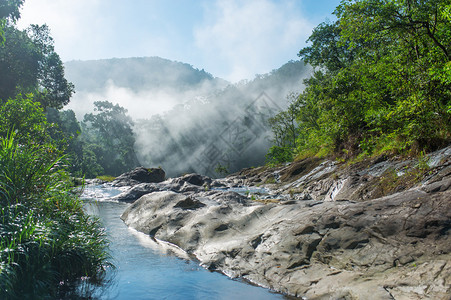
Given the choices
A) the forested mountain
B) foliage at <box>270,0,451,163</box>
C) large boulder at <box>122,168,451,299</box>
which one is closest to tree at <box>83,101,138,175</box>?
the forested mountain

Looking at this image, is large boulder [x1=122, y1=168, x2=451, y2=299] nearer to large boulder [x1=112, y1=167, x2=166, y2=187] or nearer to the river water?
the river water

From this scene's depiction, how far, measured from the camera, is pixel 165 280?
6.57m

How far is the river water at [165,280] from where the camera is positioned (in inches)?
226

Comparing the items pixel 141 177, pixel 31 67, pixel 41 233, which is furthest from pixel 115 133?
pixel 41 233

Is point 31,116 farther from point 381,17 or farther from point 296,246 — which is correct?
point 381,17

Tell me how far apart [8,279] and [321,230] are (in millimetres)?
5462

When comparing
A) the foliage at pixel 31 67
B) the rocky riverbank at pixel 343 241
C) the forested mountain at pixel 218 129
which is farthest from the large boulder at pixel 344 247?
the forested mountain at pixel 218 129

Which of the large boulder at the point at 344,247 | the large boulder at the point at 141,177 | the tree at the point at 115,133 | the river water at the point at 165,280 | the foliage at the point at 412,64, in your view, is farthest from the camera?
the tree at the point at 115,133

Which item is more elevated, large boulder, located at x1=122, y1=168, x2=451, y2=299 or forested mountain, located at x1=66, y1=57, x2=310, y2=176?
forested mountain, located at x1=66, y1=57, x2=310, y2=176

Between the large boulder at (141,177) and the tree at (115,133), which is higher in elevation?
the tree at (115,133)

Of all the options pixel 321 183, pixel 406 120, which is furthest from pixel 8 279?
pixel 321 183

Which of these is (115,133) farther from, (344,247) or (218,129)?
(344,247)

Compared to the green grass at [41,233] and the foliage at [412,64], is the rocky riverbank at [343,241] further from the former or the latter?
the green grass at [41,233]

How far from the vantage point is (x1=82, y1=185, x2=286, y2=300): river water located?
18.8ft
